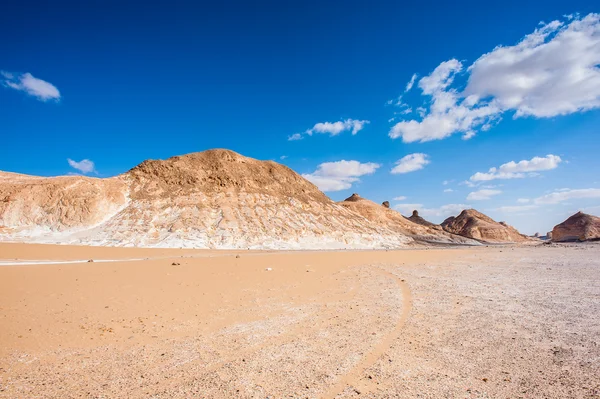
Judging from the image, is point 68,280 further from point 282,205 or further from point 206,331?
point 282,205

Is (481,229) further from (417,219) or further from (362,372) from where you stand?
(362,372)

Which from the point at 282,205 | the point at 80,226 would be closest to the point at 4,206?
the point at 80,226

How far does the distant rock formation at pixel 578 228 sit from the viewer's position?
97188mm

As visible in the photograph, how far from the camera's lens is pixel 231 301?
9.66 meters

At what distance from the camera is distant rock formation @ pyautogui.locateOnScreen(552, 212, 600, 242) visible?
97188 mm

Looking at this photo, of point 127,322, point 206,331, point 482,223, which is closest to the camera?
point 206,331

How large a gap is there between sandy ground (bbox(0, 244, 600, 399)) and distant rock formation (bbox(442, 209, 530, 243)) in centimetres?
10951

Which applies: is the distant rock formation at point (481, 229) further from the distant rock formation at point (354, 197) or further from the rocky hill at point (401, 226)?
the distant rock formation at point (354, 197)

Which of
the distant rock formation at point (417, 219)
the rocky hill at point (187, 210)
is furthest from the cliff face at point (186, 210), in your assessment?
the distant rock formation at point (417, 219)

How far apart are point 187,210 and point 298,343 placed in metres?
47.6

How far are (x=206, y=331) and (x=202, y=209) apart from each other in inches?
1828

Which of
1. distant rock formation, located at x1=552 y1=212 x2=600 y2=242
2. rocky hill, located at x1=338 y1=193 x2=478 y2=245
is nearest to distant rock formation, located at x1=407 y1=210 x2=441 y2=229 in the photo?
rocky hill, located at x1=338 y1=193 x2=478 y2=245

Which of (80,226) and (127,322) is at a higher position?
(80,226)

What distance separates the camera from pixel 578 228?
336ft
